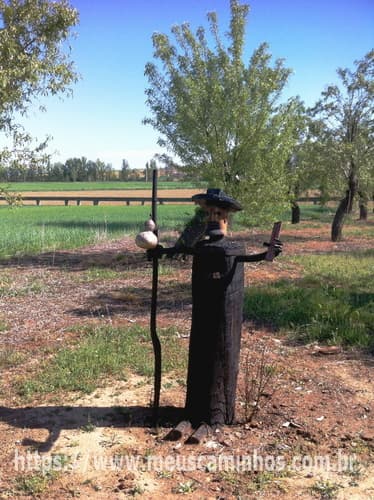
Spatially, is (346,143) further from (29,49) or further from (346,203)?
(29,49)

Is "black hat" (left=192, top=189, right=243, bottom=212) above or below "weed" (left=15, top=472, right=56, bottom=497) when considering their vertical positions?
above

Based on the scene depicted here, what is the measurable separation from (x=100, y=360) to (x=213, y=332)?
1.79 m

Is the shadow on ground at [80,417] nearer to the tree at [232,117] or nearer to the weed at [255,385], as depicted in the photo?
the weed at [255,385]

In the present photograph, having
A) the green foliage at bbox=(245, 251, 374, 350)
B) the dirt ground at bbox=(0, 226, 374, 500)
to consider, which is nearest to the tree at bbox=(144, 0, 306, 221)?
Answer: the green foliage at bbox=(245, 251, 374, 350)

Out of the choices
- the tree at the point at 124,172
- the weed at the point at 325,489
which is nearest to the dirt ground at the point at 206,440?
the weed at the point at 325,489

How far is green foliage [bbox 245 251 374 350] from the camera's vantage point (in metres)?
5.97

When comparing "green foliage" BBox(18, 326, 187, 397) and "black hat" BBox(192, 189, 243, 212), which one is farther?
"green foliage" BBox(18, 326, 187, 397)

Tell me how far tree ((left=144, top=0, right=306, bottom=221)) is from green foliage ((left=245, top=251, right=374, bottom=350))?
291 centimetres

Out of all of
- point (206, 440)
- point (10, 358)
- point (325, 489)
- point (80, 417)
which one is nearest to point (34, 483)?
point (80, 417)

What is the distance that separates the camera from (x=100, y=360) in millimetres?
4938

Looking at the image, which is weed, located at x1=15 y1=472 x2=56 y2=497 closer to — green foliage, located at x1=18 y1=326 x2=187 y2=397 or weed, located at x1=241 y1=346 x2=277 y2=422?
green foliage, located at x1=18 y1=326 x2=187 y2=397

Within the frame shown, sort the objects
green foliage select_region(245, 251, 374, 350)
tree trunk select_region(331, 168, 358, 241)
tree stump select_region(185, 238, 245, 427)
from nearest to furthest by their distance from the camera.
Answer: tree stump select_region(185, 238, 245, 427), green foliage select_region(245, 251, 374, 350), tree trunk select_region(331, 168, 358, 241)

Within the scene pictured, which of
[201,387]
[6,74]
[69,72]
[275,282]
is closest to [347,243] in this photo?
[275,282]

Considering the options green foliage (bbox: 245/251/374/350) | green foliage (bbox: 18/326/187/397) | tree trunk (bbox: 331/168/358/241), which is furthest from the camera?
tree trunk (bbox: 331/168/358/241)
